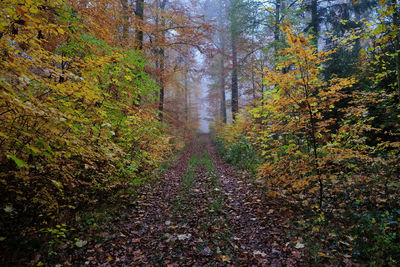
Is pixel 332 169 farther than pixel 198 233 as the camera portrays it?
No

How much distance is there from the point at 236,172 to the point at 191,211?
4.13m

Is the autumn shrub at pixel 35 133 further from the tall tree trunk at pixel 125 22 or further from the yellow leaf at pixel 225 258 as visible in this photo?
the tall tree trunk at pixel 125 22

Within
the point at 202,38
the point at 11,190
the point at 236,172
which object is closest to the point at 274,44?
the point at 202,38

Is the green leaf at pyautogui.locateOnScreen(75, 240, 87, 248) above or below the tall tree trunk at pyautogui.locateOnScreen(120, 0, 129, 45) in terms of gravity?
below

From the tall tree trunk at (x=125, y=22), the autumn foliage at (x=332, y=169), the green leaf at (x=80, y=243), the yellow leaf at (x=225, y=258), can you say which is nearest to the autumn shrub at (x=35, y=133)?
the green leaf at (x=80, y=243)

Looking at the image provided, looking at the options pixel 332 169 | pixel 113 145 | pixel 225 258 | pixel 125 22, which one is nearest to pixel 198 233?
pixel 225 258

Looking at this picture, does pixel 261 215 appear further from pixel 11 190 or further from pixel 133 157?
pixel 11 190

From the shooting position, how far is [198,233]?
4055 millimetres

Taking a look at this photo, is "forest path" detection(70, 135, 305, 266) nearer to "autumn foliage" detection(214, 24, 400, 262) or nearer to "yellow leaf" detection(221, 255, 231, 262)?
"yellow leaf" detection(221, 255, 231, 262)

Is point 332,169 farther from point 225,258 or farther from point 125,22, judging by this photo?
point 125,22

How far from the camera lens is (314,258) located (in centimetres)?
308

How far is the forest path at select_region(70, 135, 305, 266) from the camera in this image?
3250 millimetres

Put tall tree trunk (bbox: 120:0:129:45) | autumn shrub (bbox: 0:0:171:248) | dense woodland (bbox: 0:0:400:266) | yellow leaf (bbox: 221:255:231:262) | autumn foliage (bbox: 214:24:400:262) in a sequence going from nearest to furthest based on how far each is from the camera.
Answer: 1. autumn shrub (bbox: 0:0:171:248)
2. dense woodland (bbox: 0:0:400:266)
3. yellow leaf (bbox: 221:255:231:262)
4. autumn foliage (bbox: 214:24:400:262)
5. tall tree trunk (bbox: 120:0:129:45)

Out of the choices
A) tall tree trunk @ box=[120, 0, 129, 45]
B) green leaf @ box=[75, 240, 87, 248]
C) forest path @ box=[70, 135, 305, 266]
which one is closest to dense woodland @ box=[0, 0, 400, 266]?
green leaf @ box=[75, 240, 87, 248]
